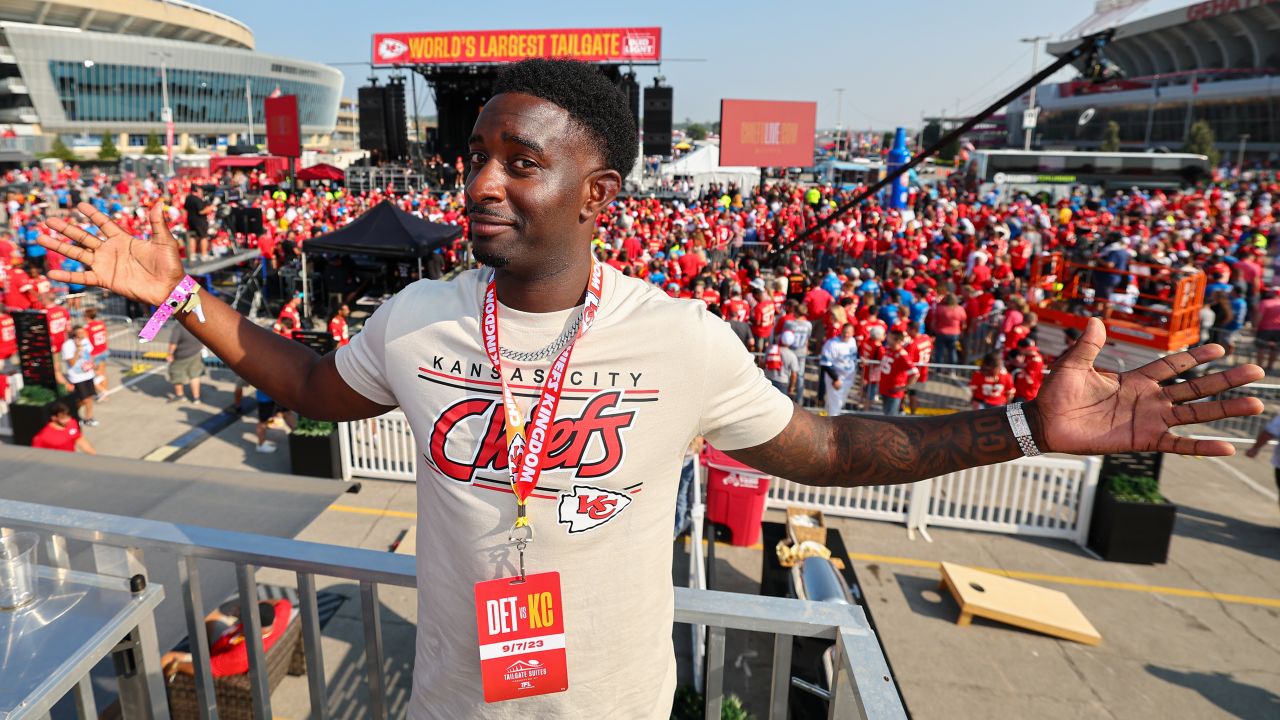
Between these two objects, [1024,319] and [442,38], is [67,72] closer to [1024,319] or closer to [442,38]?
[442,38]

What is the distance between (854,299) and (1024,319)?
8.26 ft

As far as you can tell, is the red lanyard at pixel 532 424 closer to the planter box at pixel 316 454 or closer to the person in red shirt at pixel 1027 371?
the planter box at pixel 316 454

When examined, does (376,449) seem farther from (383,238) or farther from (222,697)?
(383,238)

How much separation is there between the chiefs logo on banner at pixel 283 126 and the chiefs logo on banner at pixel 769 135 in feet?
59.8

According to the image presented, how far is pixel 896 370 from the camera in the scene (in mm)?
9789

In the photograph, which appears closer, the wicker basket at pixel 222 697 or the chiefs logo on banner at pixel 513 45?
the wicker basket at pixel 222 697

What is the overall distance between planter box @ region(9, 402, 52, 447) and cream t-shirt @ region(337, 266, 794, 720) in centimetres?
1014

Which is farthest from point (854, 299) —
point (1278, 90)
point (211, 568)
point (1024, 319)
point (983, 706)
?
point (1278, 90)

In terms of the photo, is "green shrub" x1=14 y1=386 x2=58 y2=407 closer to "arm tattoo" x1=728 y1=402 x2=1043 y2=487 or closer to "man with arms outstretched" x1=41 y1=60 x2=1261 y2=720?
"man with arms outstretched" x1=41 y1=60 x2=1261 y2=720

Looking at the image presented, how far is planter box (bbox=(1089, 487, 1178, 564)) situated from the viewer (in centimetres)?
735

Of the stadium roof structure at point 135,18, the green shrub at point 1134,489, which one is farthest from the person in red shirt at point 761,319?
the stadium roof structure at point 135,18

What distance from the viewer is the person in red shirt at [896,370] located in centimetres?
975

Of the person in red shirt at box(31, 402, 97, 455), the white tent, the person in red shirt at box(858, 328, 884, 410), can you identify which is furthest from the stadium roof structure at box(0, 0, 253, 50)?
the person in red shirt at box(858, 328, 884, 410)

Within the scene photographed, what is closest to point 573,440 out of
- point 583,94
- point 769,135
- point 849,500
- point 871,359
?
point 583,94
